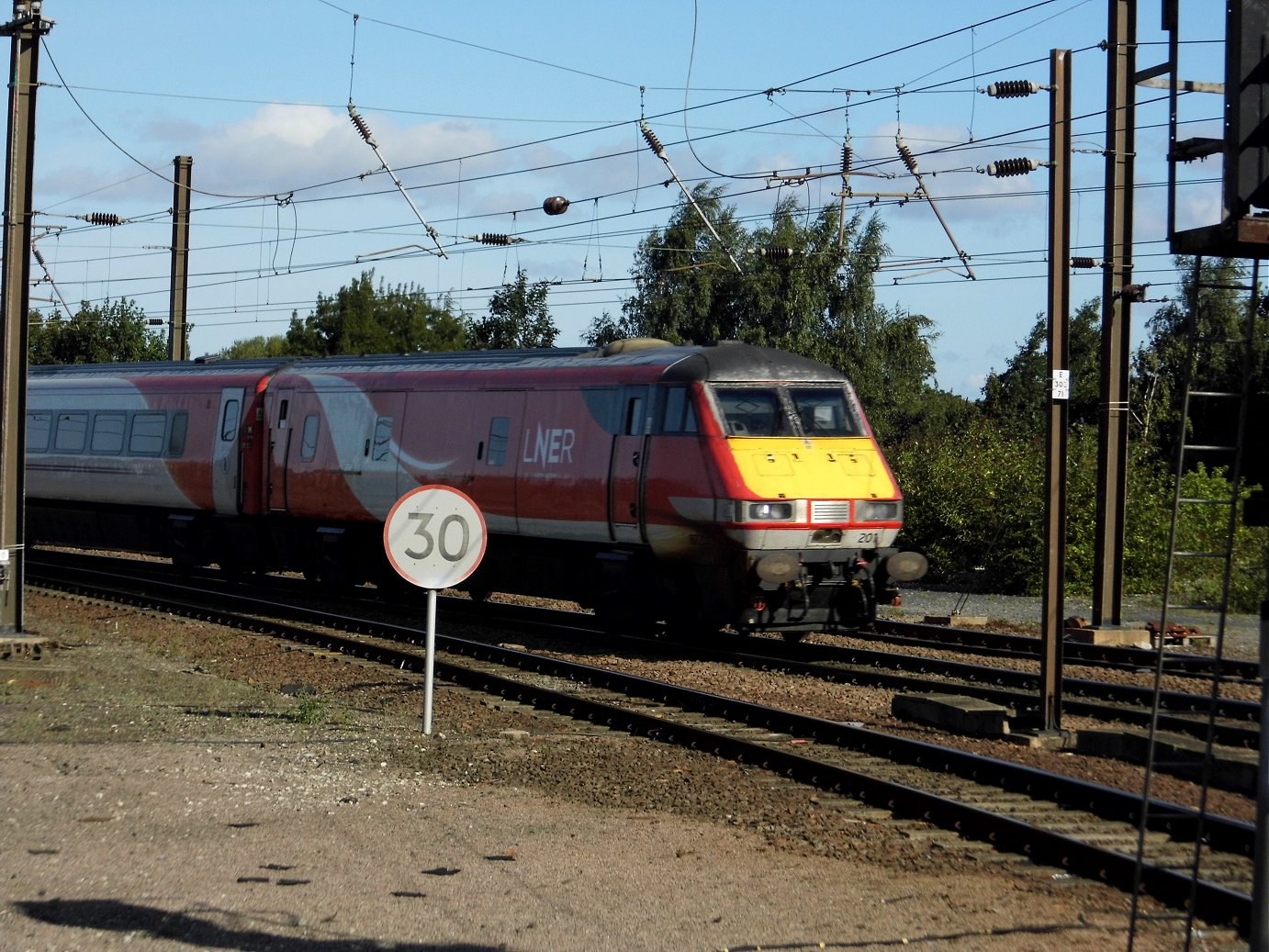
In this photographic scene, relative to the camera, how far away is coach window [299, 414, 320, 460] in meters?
22.1

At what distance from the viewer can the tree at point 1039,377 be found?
55.2 meters

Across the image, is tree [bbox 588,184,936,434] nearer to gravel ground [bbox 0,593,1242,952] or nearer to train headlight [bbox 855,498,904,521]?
train headlight [bbox 855,498,904,521]

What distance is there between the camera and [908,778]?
9906 millimetres

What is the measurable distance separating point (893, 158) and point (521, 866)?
58.7 feet

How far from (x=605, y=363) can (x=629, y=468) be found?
60.2 inches

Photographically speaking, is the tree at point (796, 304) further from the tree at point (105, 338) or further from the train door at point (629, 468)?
the train door at point (629, 468)

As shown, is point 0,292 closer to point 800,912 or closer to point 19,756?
point 19,756

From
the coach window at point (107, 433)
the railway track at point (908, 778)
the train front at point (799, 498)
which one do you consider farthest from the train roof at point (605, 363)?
the railway track at point (908, 778)

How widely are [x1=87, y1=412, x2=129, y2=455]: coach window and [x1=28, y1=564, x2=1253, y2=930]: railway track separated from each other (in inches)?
430

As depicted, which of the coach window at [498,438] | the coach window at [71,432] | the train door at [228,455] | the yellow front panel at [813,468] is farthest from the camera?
the coach window at [71,432]

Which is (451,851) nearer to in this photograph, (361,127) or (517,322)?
(361,127)

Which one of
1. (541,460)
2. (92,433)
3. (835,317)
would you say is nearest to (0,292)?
(541,460)

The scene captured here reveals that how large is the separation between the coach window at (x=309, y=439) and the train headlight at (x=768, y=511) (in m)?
8.59

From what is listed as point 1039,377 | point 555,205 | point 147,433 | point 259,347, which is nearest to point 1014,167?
point 555,205
